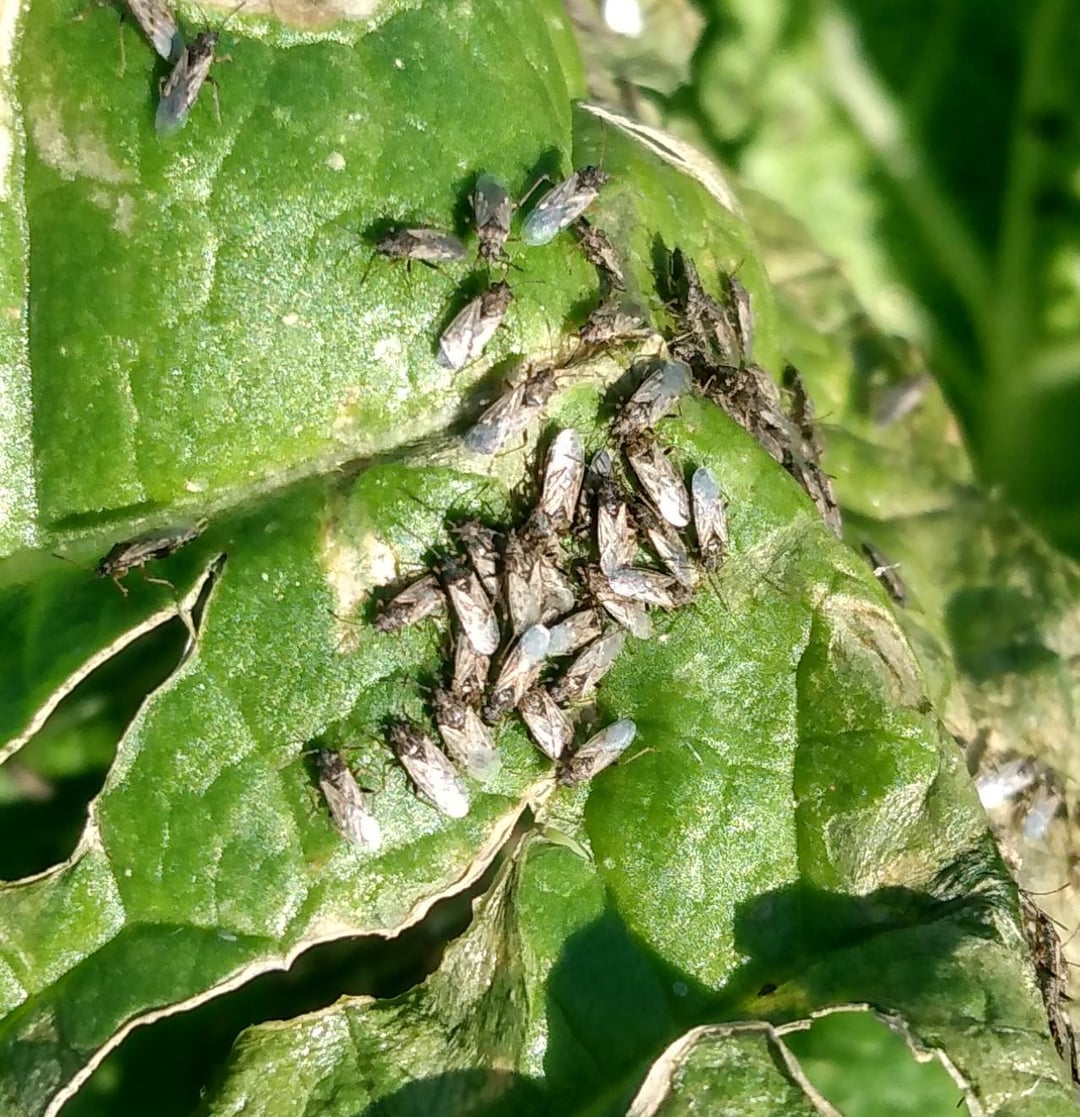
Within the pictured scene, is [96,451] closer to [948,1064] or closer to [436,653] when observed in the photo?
[436,653]

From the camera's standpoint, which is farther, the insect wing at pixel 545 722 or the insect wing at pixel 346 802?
the insect wing at pixel 545 722

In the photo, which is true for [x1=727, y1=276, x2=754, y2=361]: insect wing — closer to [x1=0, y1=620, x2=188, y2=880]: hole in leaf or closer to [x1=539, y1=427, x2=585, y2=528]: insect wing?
[x1=539, y1=427, x2=585, y2=528]: insect wing

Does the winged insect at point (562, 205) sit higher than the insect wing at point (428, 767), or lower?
higher

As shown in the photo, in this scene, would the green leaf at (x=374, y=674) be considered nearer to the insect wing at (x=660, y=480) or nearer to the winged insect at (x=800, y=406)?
the insect wing at (x=660, y=480)

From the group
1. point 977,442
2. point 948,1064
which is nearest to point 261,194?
point 948,1064

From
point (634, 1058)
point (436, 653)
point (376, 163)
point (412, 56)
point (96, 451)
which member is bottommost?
point (634, 1058)

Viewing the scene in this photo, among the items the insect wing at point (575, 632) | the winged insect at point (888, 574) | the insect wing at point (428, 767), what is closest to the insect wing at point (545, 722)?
the insect wing at point (575, 632)
